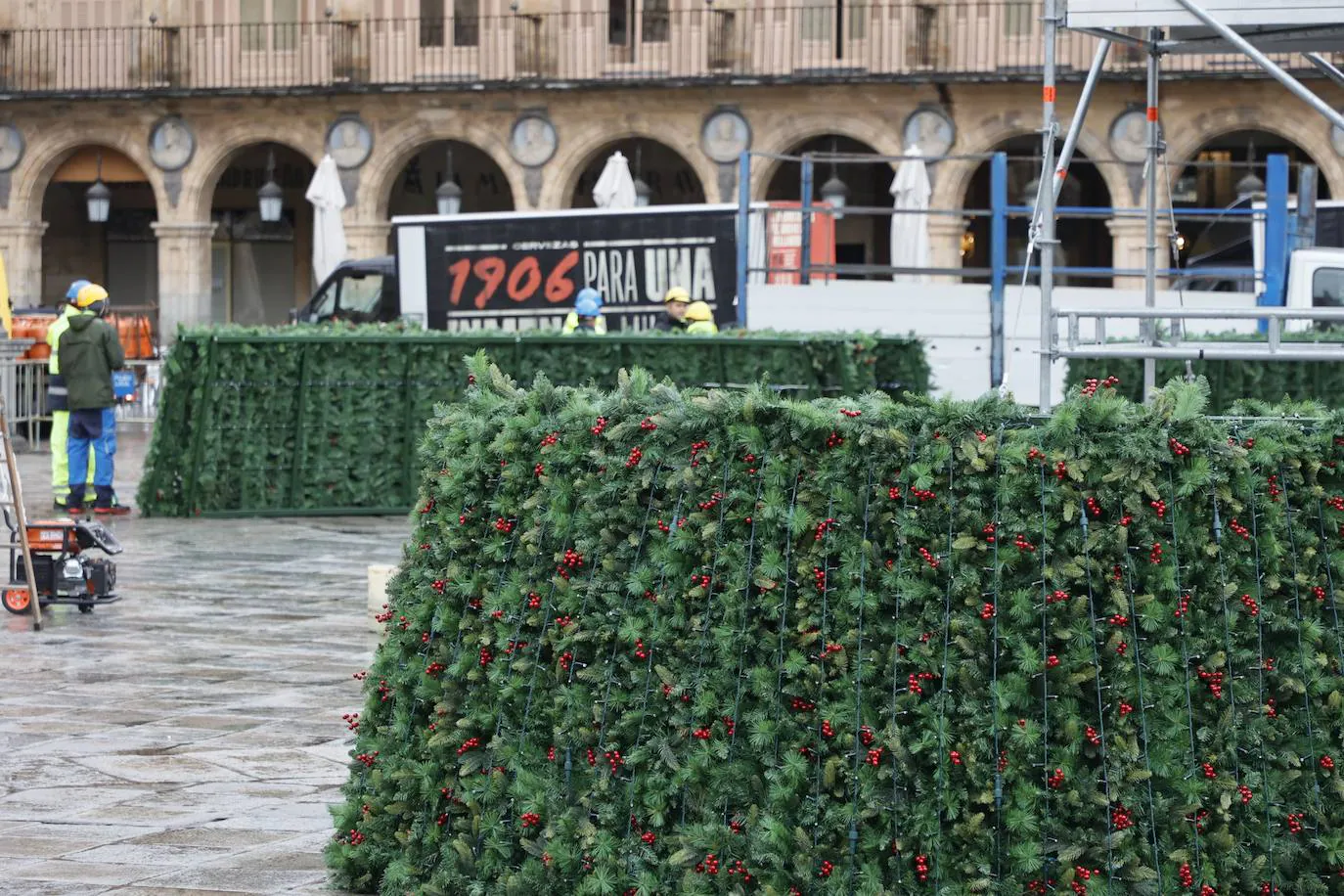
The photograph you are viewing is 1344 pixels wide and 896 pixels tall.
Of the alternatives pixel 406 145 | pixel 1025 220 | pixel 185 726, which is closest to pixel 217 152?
pixel 406 145

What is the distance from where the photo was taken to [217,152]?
116ft

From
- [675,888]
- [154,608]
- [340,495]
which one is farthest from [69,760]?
[340,495]

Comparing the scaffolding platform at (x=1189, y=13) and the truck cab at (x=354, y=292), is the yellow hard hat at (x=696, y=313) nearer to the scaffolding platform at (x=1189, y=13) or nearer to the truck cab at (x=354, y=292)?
the truck cab at (x=354, y=292)

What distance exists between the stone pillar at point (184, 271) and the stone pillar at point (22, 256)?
6.70 feet

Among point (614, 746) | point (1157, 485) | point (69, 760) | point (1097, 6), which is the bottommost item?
point (69, 760)

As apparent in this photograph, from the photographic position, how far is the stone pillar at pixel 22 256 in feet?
117

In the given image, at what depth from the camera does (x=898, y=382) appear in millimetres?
15523

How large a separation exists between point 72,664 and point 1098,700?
19.7 feet

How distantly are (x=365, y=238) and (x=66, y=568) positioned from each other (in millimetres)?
23884

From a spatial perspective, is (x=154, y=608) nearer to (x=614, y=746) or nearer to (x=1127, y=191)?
(x=614, y=746)

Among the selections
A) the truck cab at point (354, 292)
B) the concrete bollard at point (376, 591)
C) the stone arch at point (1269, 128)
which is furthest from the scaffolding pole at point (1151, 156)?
the stone arch at point (1269, 128)

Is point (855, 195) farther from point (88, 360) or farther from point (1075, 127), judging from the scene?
point (1075, 127)

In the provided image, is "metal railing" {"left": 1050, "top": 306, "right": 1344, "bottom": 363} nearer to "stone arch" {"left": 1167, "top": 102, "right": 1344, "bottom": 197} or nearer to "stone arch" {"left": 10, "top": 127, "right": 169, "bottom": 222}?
"stone arch" {"left": 1167, "top": 102, "right": 1344, "bottom": 197}

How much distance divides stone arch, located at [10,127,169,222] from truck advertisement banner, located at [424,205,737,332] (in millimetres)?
15843
